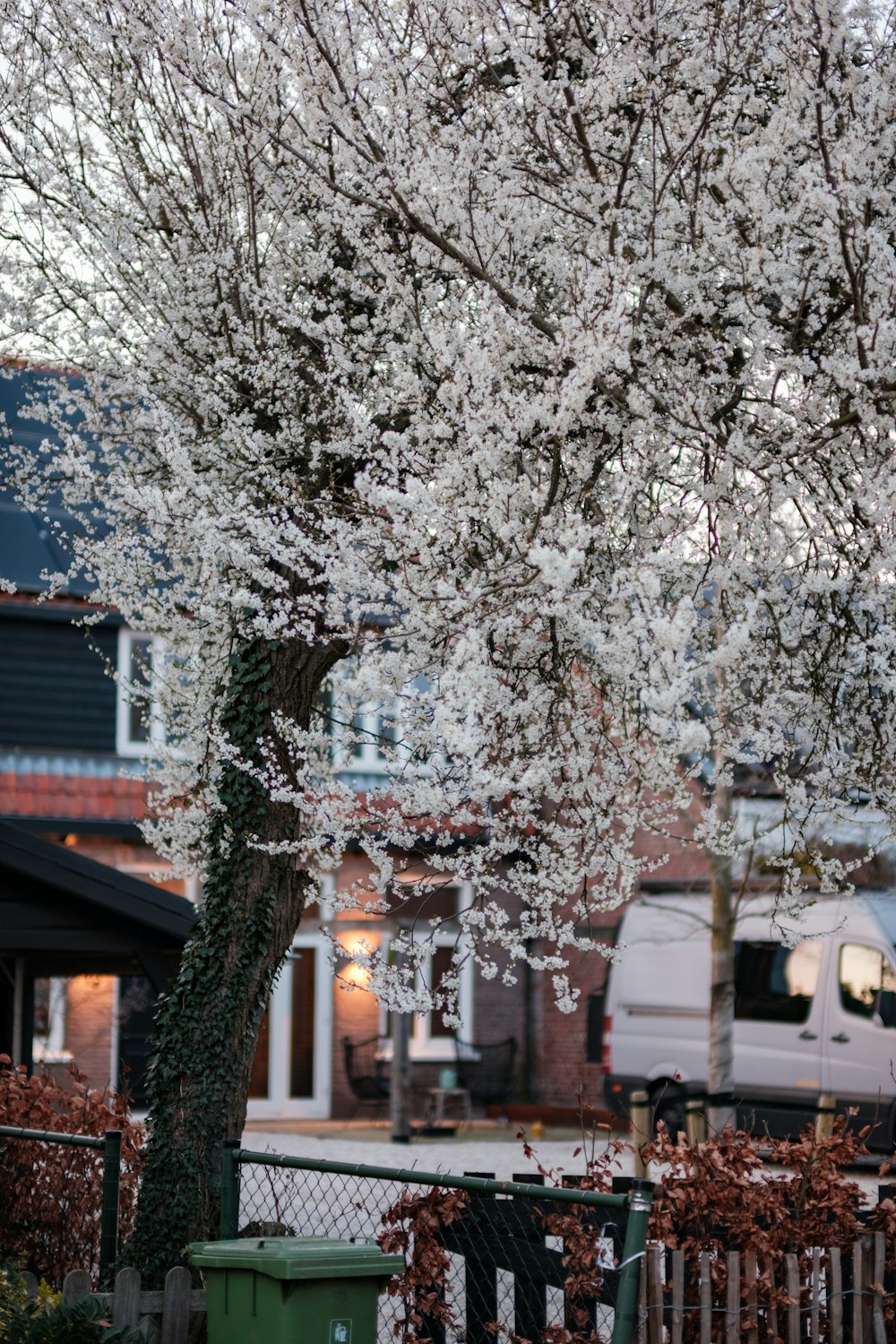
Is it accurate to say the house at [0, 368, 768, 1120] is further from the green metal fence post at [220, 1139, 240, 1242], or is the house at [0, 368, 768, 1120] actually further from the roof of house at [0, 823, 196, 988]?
the green metal fence post at [220, 1139, 240, 1242]

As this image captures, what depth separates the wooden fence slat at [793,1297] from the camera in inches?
221

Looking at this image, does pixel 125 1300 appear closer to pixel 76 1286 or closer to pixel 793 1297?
pixel 76 1286

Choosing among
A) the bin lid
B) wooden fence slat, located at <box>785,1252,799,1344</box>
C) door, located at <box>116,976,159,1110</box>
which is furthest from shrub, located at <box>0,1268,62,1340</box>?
door, located at <box>116,976,159,1110</box>

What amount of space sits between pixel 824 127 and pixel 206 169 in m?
3.43

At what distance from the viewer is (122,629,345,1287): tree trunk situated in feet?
25.2

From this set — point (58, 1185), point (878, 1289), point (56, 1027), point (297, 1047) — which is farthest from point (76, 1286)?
point (297, 1047)

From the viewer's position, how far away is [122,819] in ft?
69.9

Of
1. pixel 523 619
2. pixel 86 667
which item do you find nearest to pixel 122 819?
pixel 86 667

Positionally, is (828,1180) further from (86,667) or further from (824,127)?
(86,667)

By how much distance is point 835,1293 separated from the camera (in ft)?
19.0

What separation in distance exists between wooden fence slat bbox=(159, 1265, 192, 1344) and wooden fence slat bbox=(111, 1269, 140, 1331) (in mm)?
117

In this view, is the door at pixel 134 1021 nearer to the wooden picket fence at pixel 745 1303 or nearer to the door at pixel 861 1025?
the door at pixel 861 1025

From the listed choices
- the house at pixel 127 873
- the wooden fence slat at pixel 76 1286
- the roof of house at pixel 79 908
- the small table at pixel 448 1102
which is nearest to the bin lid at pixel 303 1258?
the wooden fence slat at pixel 76 1286

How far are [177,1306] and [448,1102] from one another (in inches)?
668
